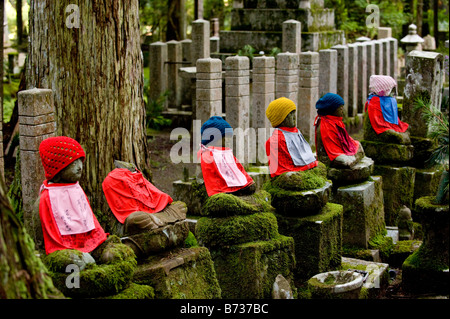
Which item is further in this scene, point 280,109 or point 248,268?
point 280,109

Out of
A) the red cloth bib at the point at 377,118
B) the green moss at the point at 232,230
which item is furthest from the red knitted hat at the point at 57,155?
the red cloth bib at the point at 377,118

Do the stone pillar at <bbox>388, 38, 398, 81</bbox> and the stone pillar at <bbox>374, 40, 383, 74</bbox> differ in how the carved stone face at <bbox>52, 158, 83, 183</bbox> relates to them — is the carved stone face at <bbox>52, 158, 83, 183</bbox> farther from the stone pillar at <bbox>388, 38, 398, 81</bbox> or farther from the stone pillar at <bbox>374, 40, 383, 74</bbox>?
the stone pillar at <bbox>388, 38, 398, 81</bbox>

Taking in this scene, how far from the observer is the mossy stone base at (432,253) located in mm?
5191

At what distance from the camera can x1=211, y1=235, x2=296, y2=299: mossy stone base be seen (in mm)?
5691

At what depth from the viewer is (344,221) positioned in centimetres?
786

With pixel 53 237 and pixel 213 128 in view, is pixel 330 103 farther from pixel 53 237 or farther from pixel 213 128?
pixel 53 237

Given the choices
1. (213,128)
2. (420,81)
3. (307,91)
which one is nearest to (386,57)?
(307,91)

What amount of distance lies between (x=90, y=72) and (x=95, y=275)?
2333 millimetres

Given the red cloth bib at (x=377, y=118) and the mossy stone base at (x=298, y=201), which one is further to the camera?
the red cloth bib at (x=377, y=118)

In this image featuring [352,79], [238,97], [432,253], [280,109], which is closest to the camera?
[432,253]

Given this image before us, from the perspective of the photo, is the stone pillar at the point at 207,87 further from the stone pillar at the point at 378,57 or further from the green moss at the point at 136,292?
the stone pillar at the point at 378,57

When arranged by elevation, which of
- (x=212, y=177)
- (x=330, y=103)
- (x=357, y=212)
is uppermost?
(x=330, y=103)

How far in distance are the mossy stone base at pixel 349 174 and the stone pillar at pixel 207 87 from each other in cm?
160

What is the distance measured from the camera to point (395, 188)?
30.0ft
